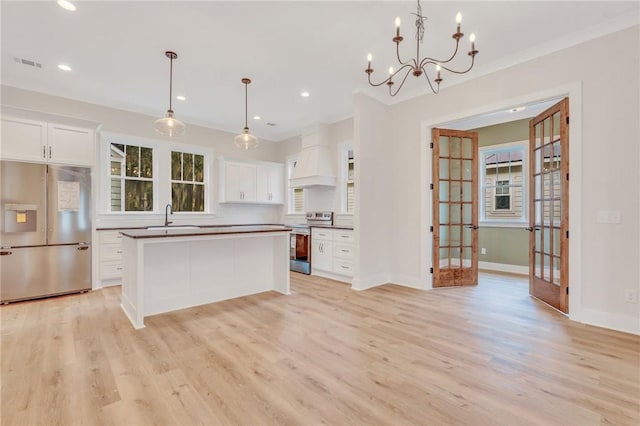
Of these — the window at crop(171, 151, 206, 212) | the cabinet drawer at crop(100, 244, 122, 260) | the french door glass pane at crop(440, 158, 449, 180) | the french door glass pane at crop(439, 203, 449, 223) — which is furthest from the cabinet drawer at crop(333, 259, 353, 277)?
the cabinet drawer at crop(100, 244, 122, 260)

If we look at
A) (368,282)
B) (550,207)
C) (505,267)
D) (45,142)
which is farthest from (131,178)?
(505,267)

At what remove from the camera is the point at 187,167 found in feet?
19.3

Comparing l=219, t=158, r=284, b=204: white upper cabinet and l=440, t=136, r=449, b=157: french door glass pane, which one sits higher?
l=440, t=136, r=449, b=157: french door glass pane

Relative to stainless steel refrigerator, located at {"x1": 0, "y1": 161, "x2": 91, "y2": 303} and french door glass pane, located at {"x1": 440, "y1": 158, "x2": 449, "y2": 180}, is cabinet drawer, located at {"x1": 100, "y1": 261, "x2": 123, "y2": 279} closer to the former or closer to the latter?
stainless steel refrigerator, located at {"x1": 0, "y1": 161, "x2": 91, "y2": 303}

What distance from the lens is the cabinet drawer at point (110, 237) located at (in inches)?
174

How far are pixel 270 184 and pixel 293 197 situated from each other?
0.64 metres

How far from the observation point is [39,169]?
382 centimetres

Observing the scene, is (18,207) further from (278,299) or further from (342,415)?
(342,415)

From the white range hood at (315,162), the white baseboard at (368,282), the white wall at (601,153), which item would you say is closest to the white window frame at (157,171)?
the white range hood at (315,162)

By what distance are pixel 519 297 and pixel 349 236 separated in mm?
2444

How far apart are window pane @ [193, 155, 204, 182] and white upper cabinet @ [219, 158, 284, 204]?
371 mm

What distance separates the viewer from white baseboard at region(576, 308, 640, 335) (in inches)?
109

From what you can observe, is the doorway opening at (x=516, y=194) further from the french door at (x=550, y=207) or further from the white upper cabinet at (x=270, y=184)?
the white upper cabinet at (x=270, y=184)

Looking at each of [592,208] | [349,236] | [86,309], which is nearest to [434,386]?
[592,208]
